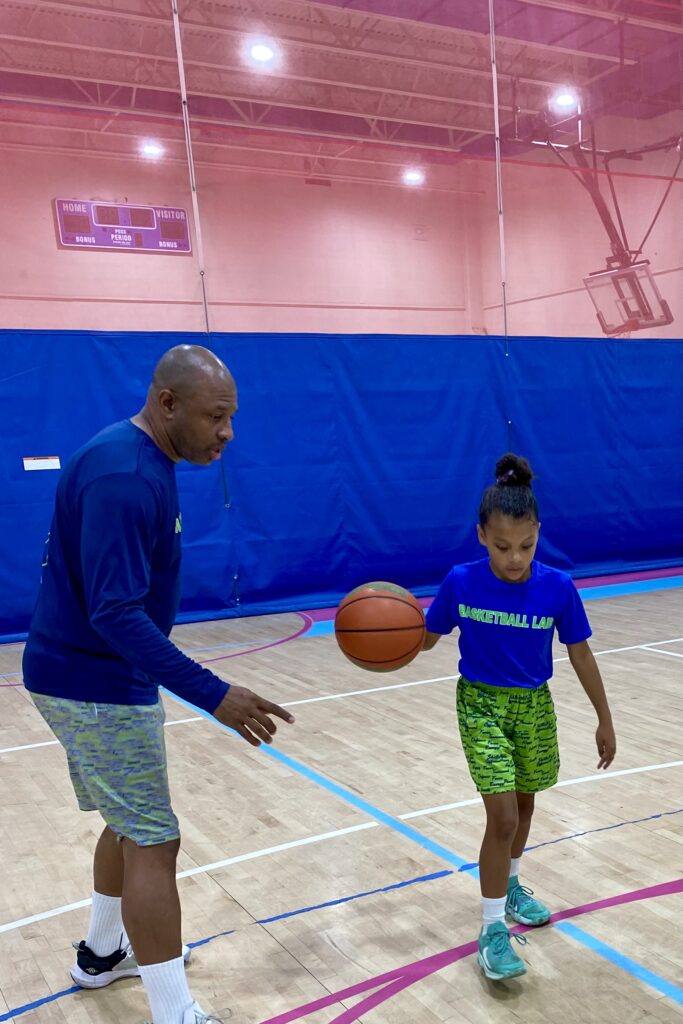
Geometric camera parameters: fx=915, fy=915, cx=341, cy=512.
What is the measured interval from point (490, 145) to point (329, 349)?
3.79 meters

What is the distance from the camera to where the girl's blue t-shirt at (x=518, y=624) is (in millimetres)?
2408

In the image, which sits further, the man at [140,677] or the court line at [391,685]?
the court line at [391,685]

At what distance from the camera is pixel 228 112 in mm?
10344

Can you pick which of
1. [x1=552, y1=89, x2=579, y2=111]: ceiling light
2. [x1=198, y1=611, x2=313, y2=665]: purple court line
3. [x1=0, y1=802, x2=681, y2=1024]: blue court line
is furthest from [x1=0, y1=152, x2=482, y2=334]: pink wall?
[x1=0, y1=802, x2=681, y2=1024]: blue court line

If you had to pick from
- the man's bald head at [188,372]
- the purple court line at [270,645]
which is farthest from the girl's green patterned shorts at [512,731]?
the purple court line at [270,645]

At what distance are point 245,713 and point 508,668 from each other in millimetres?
835

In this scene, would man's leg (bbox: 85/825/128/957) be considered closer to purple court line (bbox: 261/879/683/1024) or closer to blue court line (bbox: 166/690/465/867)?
purple court line (bbox: 261/879/683/1024)

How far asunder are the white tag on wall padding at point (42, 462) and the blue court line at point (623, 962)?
6043 mm

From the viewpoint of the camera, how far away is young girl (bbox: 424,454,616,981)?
233 centimetres

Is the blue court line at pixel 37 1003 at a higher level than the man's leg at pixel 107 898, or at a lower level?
lower

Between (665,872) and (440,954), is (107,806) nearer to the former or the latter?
(440,954)

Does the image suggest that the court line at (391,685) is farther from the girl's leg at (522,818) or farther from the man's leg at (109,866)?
the girl's leg at (522,818)

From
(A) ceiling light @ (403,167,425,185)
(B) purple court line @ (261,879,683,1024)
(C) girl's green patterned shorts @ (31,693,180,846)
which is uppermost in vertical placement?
(A) ceiling light @ (403,167,425,185)

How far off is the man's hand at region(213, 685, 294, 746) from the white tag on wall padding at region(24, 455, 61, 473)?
613 cm
